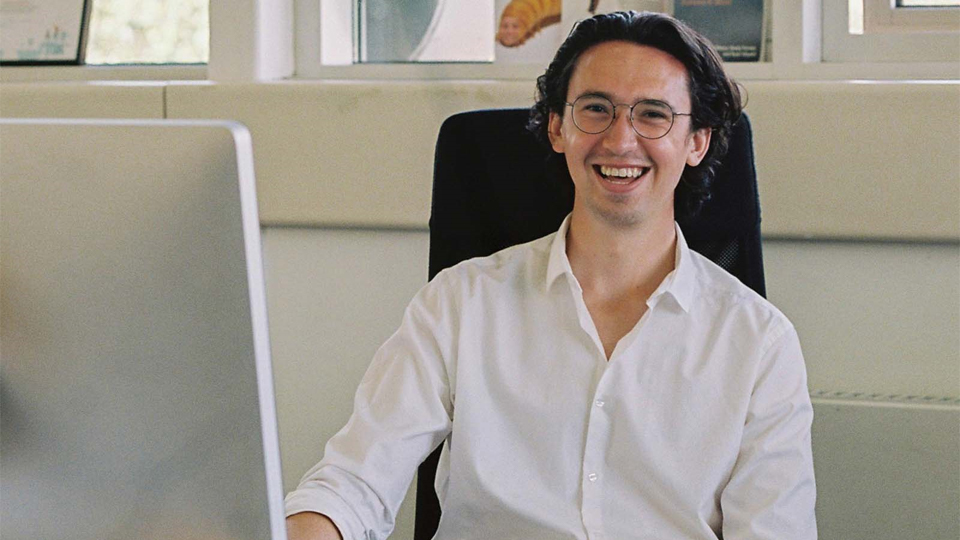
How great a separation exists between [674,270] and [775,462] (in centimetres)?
26

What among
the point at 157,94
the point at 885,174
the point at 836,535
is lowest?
the point at 836,535

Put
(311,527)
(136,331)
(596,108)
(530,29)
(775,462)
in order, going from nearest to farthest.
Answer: (136,331) → (311,527) → (775,462) → (596,108) → (530,29)

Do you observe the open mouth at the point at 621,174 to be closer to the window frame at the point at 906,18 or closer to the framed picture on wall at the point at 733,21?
the framed picture on wall at the point at 733,21

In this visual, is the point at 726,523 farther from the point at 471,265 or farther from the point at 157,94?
the point at 157,94

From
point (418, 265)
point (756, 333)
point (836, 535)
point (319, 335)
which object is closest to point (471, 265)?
point (756, 333)

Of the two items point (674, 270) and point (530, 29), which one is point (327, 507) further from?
point (530, 29)

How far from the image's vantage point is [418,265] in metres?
2.03

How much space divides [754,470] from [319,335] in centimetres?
105

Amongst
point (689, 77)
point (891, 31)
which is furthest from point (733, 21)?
point (689, 77)

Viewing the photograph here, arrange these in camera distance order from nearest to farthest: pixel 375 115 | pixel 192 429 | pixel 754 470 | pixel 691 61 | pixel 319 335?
1. pixel 192 429
2. pixel 754 470
3. pixel 691 61
4. pixel 375 115
5. pixel 319 335

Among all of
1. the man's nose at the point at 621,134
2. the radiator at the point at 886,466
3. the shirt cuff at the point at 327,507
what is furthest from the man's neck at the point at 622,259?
the radiator at the point at 886,466

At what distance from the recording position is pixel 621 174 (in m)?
1.36

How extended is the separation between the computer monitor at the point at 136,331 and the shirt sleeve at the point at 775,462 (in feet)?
2.54

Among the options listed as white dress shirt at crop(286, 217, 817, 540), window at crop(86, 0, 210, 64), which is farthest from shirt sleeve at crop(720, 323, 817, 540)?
window at crop(86, 0, 210, 64)
